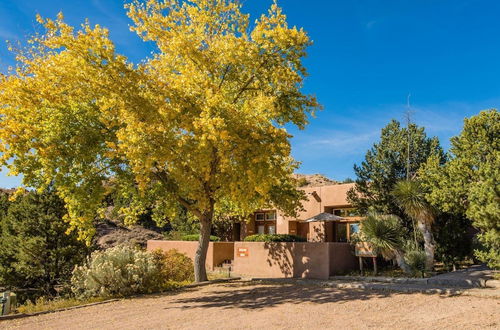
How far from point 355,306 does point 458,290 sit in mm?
3868

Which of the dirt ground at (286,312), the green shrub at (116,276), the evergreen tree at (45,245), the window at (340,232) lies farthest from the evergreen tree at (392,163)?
the evergreen tree at (45,245)

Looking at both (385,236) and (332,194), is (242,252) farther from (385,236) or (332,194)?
(332,194)

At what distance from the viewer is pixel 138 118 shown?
43.5ft

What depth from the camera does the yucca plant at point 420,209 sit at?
1697 cm

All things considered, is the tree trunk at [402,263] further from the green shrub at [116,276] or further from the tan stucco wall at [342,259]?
the green shrub at [116,276]

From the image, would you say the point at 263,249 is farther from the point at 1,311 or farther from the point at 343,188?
the point at 1,311

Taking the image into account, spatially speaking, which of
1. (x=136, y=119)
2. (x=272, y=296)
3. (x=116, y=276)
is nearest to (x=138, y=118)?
(x=136, y=119)

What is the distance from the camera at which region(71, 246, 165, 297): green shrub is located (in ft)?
46.3

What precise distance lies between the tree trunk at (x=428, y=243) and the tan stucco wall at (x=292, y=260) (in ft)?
10.2

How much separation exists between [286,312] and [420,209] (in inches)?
352

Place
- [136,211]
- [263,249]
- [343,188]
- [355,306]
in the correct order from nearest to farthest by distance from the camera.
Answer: [355,306] → [136,211] → [263,249] → [343,188]

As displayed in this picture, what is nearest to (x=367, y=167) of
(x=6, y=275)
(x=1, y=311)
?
(x=1, y=311)

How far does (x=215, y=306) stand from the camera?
11922 mm

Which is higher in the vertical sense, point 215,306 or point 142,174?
point 142,174
